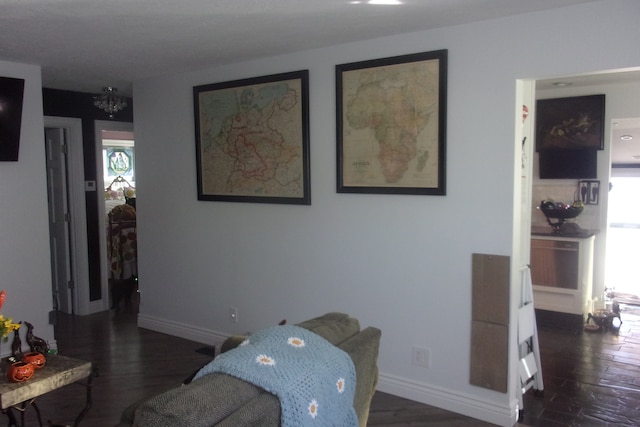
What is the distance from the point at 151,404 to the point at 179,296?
11.6ft

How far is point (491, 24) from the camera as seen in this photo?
118 inches

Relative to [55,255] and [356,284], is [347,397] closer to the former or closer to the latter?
[356,284]

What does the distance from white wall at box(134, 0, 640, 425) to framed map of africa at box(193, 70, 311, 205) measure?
0.09 m

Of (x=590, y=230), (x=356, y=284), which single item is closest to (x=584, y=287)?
(x=590, y=230)

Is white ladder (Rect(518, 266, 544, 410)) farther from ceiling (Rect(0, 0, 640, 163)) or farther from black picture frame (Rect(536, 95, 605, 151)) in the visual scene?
black picture frame (Rect(536, 95, 605, 151))

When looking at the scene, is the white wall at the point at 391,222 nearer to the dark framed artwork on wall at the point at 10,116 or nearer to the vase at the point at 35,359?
the dark framed artwork on wall at the point at 10,116

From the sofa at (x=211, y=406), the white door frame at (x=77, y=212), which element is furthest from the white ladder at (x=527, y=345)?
the white door frame at (x=77, y=212)

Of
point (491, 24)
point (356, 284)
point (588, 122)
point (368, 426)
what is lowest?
point (368, 426)

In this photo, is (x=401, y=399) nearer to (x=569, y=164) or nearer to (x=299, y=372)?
(x=299, y=372)

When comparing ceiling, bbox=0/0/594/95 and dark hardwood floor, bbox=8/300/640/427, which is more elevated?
ceiling, bbox=0/0/594/95

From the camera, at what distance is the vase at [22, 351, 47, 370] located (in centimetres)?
261

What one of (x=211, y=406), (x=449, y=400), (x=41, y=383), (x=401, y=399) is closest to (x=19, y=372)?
(x=41, y=383)

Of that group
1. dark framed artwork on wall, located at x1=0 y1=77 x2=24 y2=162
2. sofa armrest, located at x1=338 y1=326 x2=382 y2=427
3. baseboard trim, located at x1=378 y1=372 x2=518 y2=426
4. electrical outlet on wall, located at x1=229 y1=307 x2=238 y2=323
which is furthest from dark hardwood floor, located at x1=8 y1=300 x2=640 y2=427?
dark framed artwork on wall, located at x1=0 y1=77 x2=24 y2=162

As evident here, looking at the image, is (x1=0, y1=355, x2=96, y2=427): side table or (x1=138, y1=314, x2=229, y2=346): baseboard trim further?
(x1=138, y1=314, x2=229, y2=346): baseboard trim
